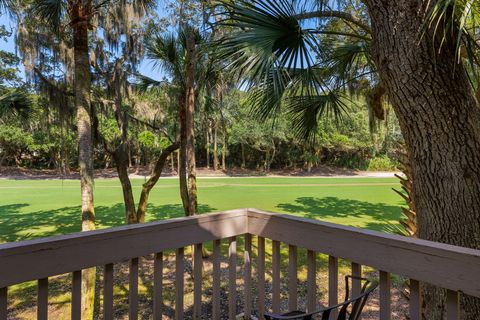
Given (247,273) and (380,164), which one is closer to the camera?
(247,273)

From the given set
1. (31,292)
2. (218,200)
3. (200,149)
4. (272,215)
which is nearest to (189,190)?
(31,292)

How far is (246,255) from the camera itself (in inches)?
70.2

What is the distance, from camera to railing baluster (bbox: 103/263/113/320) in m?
1.27

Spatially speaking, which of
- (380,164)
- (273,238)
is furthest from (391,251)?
(380,164)

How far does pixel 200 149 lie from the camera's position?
28.2 metres

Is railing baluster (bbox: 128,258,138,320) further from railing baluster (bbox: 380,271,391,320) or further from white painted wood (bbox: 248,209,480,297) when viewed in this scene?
railing baluster (bbox: 380,271,391,320)

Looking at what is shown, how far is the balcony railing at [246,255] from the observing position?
3.37ft

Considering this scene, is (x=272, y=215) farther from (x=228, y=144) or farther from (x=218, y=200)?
(x=228, y=144)

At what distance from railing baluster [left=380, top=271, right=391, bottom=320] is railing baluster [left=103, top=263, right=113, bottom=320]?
1.07 m

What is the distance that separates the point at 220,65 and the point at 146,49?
369 centimetres

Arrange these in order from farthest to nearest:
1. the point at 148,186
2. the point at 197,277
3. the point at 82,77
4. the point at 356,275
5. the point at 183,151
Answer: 1. the point at 148,186
2. the point at 183,151
3. the point at 82,77
4. the point at 197,277
5. the point at 356,275

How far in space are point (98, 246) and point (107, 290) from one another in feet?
0.68

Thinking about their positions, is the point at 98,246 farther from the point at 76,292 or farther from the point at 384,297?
the point at 384,297

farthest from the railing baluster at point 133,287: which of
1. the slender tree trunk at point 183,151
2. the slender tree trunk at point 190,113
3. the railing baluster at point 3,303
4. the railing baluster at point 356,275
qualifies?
the slender tree trunk at point 183,151
